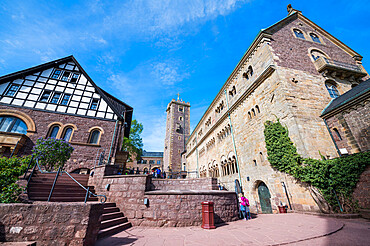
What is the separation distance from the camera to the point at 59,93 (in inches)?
611

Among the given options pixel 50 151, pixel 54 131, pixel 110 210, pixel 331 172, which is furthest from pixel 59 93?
pixel 331 172

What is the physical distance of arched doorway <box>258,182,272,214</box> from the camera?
1035 centimetres

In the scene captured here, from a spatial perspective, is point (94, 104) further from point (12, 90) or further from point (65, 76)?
point (12, 90)

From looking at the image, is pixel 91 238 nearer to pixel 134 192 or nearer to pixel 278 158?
pixel 134 192

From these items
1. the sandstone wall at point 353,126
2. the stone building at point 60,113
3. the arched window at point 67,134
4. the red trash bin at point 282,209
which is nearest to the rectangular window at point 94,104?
the stone building at point 60,113

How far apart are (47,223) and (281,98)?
13043 millimetres

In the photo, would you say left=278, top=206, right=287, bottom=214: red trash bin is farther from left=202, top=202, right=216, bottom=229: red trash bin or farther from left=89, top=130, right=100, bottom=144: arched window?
left=89, top=130, right=100, bottom=144: arched window

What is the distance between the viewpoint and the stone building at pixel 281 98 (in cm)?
912

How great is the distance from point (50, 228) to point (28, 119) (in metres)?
15.5

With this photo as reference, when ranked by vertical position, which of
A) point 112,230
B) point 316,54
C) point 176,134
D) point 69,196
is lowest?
point 112,230

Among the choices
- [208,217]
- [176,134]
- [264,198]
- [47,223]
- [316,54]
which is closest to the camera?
[47,223]

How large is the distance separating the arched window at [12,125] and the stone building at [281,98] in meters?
20.9

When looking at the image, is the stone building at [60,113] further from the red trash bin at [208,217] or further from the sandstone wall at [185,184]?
the red trash bin at [208,217]

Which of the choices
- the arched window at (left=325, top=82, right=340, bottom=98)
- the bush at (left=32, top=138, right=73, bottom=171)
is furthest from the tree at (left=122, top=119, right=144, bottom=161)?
the arched window at (left=325, top=82, right=340, bottom=98)
